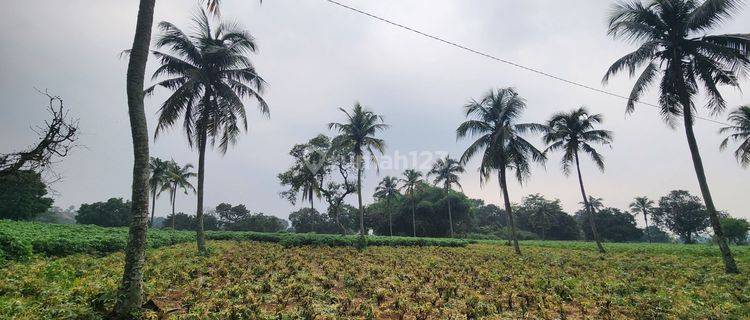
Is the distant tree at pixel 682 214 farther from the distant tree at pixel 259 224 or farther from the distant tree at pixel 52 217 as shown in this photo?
the distant tree at pixel 52 217

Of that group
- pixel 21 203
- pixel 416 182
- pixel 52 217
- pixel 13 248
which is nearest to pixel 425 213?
pixel 416 182

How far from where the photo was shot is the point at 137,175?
6.59 m

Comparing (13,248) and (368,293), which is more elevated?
(13,248)

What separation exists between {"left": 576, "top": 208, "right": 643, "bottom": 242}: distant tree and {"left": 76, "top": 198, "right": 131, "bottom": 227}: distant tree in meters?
79.9

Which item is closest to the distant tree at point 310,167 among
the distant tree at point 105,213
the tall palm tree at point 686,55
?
the tall palm tree at point 686,55

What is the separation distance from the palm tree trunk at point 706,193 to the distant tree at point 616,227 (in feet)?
205

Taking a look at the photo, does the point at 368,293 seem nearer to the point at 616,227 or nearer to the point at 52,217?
the point at 616,227

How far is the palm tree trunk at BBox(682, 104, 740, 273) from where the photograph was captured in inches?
511

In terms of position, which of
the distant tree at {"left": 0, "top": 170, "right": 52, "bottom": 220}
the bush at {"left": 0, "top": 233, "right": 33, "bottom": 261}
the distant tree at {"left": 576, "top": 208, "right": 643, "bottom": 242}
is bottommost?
the distant tree at {"left": 576, "top": 208, "right": 643, "bottom": 242}

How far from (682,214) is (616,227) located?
577 inches

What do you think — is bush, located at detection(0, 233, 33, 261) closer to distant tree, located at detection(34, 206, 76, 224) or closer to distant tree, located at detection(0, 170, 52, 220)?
distant tree, located at detection(0, 170, 52, 220)

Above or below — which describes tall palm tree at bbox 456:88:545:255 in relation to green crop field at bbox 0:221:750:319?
above

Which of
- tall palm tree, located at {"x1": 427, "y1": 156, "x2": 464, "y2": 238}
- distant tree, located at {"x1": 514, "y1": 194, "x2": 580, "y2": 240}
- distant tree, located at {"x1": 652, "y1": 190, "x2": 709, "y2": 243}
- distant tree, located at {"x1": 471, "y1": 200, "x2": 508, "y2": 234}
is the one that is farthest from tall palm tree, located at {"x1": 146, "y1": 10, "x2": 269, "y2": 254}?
distant tree, located at {"x1": 652, "y1": 190, "x2": 709, "y2": 243}

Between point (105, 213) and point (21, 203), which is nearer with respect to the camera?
point (21, 203)
